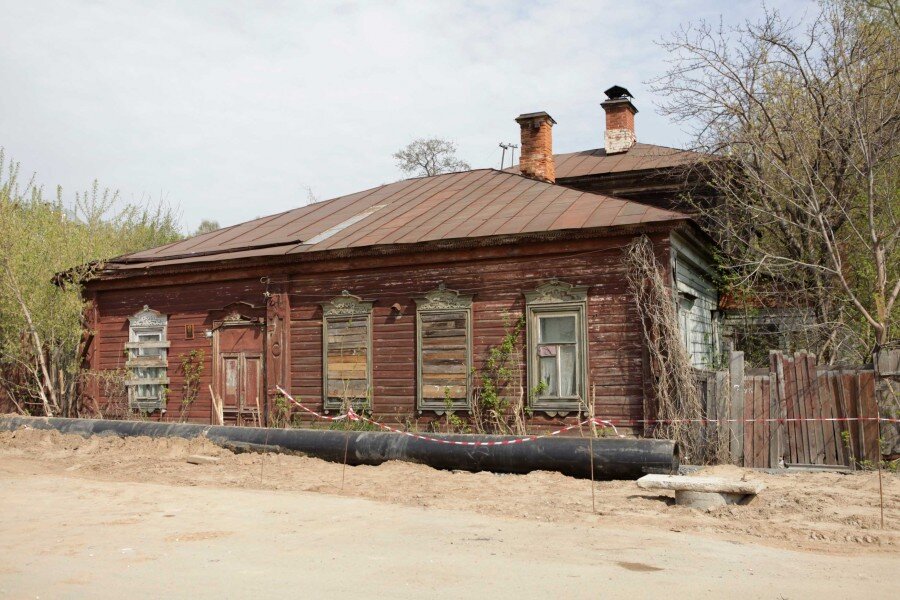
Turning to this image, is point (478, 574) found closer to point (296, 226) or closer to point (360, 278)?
point (360, 278)

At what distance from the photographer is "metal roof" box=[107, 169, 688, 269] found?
14.2 meters

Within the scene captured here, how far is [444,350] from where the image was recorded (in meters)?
14.7

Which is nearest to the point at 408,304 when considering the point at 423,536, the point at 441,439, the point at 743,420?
the point at 441,439

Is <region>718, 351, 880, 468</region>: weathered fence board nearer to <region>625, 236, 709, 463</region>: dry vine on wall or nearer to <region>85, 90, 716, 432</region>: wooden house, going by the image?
<region>625, 236, 709, 463</region>: dry vine on wall

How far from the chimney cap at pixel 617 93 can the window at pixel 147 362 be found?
42.3ft

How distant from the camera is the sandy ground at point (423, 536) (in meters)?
5.96

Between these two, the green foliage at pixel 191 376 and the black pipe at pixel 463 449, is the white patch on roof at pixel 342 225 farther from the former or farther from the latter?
the black pipe at pixel 463 449

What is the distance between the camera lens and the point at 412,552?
6.99 m

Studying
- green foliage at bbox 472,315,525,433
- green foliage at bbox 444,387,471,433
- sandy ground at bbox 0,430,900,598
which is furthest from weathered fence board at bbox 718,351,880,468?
green foliage at bbox 444,387,471,433

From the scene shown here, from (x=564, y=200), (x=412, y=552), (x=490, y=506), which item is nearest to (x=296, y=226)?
(x=564, y=200)

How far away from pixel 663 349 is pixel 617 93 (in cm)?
1171

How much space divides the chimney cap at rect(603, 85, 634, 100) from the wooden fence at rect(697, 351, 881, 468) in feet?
40.6

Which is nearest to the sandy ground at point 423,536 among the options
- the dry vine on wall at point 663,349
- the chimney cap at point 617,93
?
the dry vine on wall at point 663,349

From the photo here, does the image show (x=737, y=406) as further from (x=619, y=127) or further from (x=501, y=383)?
(x=619, y=127)
